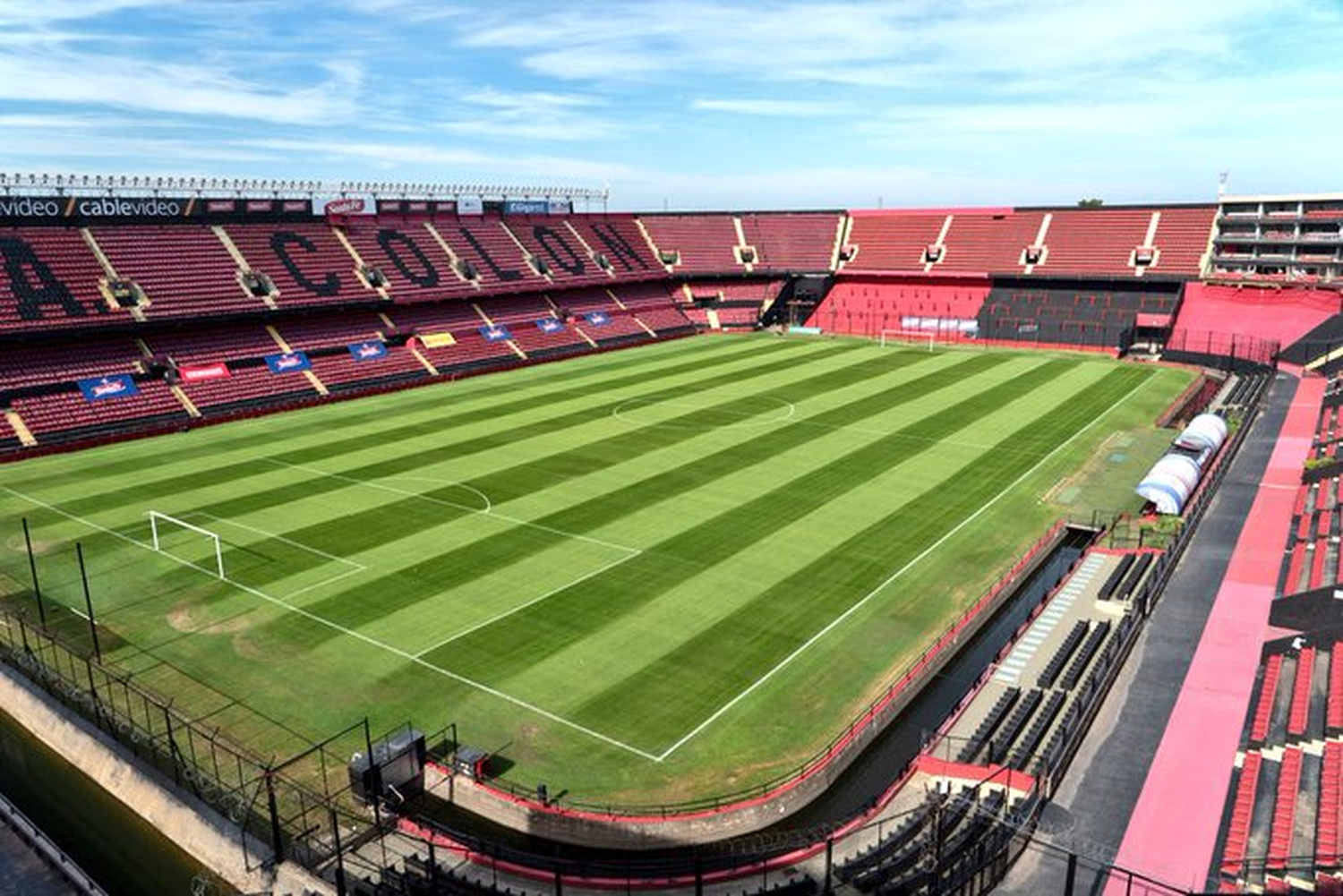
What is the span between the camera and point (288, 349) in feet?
210

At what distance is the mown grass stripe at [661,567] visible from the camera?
2575cm

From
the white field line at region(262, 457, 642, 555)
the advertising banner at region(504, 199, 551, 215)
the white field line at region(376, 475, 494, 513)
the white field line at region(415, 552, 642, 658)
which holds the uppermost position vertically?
the advertising banner at region(504, 199, 551, 215)

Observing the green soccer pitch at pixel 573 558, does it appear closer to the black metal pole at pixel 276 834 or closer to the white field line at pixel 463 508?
the white field line at pixel 463 508

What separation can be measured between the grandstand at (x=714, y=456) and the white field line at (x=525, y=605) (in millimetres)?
143

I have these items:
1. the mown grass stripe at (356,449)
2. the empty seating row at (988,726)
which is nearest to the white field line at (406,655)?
the mown grass stripe at (356,449)

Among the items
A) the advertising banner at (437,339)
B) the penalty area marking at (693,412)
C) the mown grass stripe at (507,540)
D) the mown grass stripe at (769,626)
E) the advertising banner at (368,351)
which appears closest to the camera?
the mown grass stripe at (769,626)

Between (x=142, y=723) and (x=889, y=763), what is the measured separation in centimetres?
1913

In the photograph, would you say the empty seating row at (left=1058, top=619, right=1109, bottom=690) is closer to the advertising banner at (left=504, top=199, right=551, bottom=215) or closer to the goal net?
the goal net

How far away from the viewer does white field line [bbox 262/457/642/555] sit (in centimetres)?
3328

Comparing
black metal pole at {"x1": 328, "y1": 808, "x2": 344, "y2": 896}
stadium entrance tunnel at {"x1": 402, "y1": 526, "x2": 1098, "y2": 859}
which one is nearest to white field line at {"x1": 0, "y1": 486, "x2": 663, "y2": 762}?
stadium entrance tunnel at {"x1": 402, "y1": 526, "x2": 1098, "y2": 859}

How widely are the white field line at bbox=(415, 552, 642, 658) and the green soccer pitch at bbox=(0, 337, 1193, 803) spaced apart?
129 millimetres

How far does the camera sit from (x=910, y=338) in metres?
87.2

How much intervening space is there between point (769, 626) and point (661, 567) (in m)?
5.39

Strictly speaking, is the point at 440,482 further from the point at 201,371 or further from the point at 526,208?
the point at 526,208
